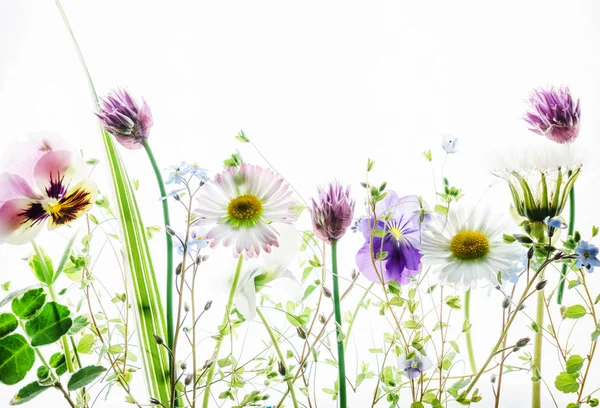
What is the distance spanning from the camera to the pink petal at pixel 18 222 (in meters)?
0.49

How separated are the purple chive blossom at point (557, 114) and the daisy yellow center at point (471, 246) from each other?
152mm

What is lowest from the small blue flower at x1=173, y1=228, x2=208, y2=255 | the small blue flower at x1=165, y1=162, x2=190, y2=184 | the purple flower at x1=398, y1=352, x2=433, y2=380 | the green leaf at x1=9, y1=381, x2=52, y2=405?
the green leaf at x1=9, y1=381, x2=52, y2=405

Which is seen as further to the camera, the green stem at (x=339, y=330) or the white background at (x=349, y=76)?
the white background at (x=349, y=76)

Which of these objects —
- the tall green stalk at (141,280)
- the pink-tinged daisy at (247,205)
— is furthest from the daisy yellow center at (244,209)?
the tall green stalk at (141,280)

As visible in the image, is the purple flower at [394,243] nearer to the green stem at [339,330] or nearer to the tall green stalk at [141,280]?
the green stem at [339,330]

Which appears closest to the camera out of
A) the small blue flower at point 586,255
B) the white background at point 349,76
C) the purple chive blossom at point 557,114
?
the small blue flower at point 586,255

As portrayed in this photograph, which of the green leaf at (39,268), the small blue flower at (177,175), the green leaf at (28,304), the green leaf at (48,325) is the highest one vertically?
the small blue flower at (177,175)

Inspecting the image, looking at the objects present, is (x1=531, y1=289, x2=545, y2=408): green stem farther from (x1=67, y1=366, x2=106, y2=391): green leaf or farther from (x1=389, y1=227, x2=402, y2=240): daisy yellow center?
(x1=67, y1=366, x2=106, y2=391): green leaf

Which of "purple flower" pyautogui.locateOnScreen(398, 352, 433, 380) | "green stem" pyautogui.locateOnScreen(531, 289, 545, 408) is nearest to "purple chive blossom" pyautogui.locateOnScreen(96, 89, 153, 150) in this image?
"purple flower" pyautogui.locateOnScreen(398, 352, 433, 380)

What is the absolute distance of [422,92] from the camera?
697 millimetres

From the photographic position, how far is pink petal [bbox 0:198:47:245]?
1.61ft

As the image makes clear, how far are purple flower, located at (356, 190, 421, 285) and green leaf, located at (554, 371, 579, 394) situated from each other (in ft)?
0.61

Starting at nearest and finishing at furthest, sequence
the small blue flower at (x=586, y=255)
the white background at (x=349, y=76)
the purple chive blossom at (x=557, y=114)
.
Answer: the small blue flower at (x=586, y=255)
the purple chive blossom at (x=557, y=114)
the white background at (x=349, y=76)

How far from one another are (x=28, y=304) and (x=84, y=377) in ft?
0.31
